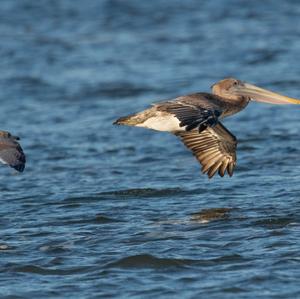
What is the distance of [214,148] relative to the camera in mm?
10664

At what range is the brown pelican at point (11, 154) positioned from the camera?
354 inches

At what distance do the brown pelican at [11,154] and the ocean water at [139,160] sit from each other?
0.67 metres

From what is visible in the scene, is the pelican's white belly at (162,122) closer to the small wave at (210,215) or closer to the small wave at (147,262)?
the small wave at (210,215)

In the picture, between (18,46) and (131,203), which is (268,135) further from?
(18,46)

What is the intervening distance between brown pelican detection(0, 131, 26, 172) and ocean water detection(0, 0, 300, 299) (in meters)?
0.67

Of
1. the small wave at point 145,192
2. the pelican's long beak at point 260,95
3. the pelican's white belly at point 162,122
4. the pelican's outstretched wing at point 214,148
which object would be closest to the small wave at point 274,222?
the pelican's outstretched wing at point 214,148

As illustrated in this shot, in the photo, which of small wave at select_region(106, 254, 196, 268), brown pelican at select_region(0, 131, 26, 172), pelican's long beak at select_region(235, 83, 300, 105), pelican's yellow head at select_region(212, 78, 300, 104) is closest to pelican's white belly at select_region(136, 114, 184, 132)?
pelican's yellow head at select_region(212, 78, 300, 104)

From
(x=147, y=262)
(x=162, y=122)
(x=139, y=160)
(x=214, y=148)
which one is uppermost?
Result: (x=162, y=122)

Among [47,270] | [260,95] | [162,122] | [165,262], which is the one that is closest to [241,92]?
[260,95]

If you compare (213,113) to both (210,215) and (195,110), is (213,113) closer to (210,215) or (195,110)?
(195,110)

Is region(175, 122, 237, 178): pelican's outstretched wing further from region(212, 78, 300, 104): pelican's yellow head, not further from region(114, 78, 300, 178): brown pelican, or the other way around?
region(212, 78, 300, 104): pelican's yellow head

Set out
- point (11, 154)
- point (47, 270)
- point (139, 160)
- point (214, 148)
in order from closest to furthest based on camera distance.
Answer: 1. point (47, 270)
2. point (11, 154)
3. point (214, 148)
4. point (139, 160)

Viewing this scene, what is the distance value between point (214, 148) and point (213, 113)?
4.53 ft

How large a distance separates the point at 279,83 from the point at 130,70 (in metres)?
2.89
